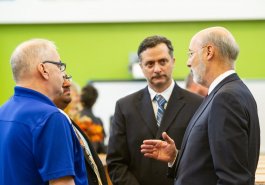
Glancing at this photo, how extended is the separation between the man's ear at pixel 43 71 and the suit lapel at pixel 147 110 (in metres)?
1.07

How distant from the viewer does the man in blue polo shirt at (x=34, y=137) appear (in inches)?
84.8

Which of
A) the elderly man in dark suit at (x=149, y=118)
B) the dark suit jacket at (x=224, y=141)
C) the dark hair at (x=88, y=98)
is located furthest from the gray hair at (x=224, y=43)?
the dark hair at (x=88, y=98)

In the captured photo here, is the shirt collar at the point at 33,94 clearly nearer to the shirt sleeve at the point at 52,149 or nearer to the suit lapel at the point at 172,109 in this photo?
the shirt sleeve at the point at 52,149

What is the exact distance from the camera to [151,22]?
7.39 m

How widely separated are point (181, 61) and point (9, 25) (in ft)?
8.14

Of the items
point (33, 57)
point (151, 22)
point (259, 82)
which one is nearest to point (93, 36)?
point (151, 22)

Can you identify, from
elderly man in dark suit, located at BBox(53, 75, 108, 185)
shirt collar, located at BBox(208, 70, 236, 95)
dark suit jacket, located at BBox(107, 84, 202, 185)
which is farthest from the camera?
dark suit jacket, located at BBox(107, 84, 202, 185)

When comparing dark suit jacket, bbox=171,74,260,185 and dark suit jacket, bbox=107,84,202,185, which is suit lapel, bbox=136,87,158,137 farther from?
dark suit jacket, bbox=171,74,260,185

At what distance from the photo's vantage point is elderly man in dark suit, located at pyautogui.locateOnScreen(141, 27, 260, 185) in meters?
2.30

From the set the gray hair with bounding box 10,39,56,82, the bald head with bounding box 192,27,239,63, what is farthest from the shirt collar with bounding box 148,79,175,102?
the gray hair with bounding box 10,39,56,82

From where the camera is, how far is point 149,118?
3.29 meters

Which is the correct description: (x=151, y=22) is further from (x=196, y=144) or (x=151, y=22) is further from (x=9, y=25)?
(x=196, y=144)

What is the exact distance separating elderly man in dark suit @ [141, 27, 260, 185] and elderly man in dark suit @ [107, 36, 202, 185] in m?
0.47

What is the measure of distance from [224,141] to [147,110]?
1070 mm
